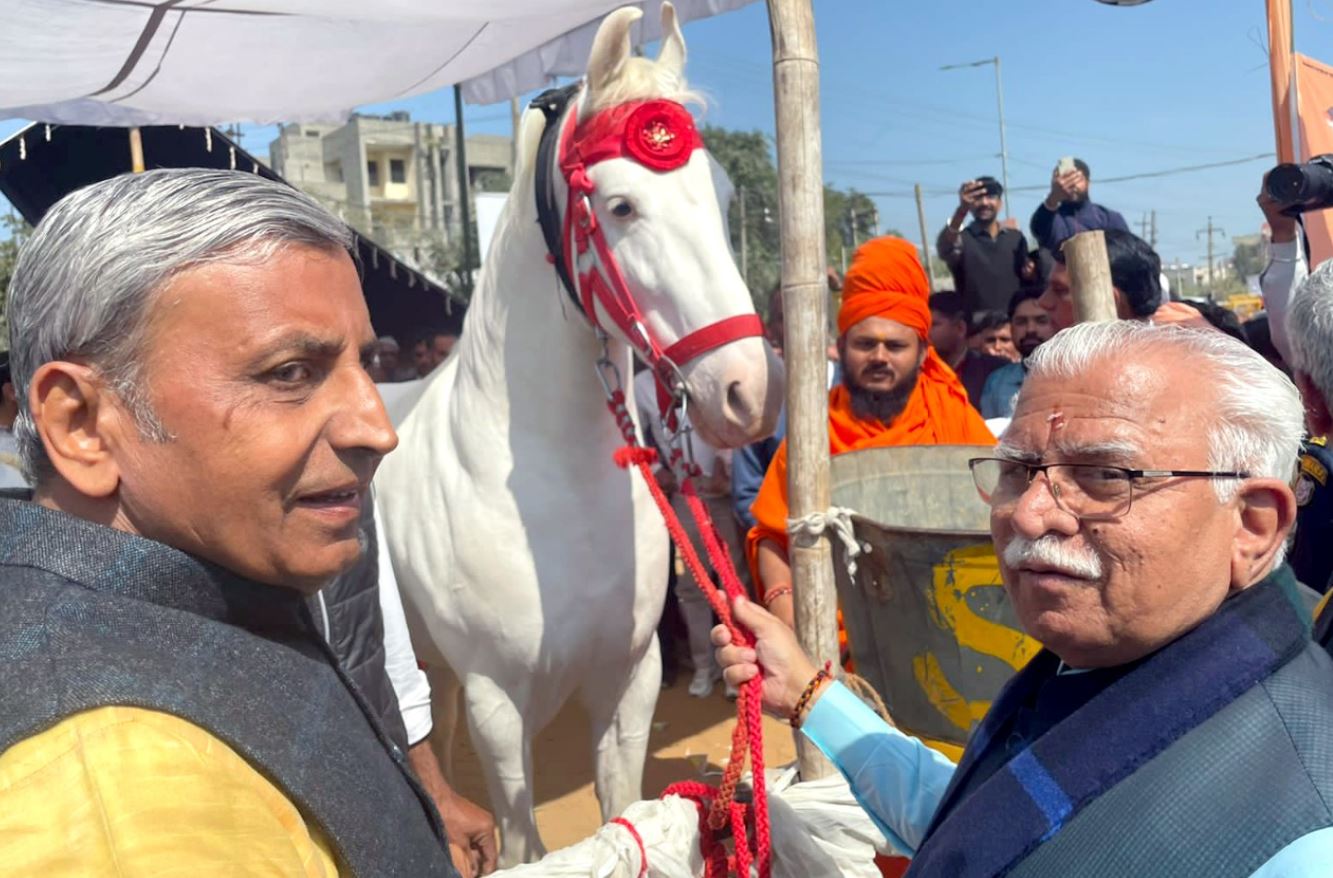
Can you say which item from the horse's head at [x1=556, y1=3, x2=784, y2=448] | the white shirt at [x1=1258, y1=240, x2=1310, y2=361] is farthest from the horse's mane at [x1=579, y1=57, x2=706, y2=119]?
the white shirt at [x1=1258, y1=240, x2=1310, y2=361]

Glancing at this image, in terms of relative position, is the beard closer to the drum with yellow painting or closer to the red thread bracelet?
the drum with yellow painting

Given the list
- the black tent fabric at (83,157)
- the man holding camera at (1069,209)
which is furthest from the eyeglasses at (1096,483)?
the black tent fabric at (83,157)

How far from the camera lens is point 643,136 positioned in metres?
2.39

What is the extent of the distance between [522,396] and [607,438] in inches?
9.7

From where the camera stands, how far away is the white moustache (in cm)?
118

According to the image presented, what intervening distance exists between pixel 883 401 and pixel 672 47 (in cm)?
135

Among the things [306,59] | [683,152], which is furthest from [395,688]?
[306,59]

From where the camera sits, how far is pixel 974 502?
9.07 feet

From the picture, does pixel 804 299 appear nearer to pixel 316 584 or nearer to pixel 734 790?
pixel 734 790

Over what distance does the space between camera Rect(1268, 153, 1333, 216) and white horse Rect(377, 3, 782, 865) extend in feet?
4.05

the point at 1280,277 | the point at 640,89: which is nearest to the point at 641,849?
the point at 640,89

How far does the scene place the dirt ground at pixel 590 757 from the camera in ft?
13.7

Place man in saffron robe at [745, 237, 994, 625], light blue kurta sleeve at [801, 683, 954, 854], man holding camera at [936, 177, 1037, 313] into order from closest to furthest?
light blue kurta sleeve at [801, 683, 954, 854] → man in saffron robe at [745, 237, 994, 625] → man holding camera at [936, 177, 1037, 313]

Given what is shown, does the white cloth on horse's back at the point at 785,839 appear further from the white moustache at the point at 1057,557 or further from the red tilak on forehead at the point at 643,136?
the red tilak on forehead at the point at 643,136
